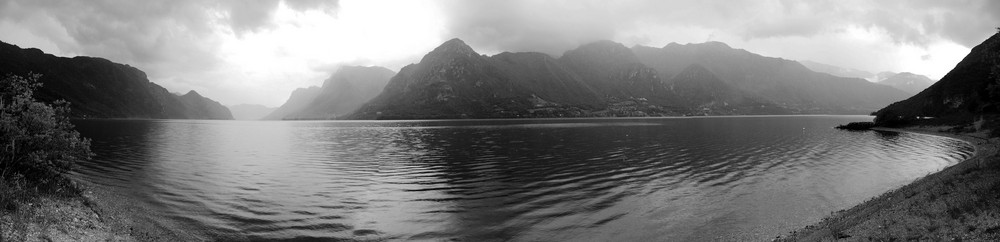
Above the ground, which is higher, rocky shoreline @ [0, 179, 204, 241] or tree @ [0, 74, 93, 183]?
tree @ [0, 74, 93, 183]

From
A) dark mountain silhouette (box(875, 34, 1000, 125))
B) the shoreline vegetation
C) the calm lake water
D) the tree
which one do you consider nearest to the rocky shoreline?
the calm lake water

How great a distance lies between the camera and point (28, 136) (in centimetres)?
2398

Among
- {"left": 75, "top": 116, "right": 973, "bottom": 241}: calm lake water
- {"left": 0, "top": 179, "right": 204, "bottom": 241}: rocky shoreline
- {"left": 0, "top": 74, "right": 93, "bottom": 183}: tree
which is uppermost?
{"left": 0, "top": 74, "right": 93, "bottom": 183}: tree

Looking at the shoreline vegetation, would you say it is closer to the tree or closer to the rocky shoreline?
the rocky shoreline

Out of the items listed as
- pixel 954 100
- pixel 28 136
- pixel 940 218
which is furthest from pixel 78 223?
pixel 954 100

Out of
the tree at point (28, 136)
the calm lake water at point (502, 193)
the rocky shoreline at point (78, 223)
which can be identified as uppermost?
the tree at point (28, 136)

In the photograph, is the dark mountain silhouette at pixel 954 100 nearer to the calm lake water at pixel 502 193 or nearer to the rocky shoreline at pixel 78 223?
the calm lake water at pixel 502 193

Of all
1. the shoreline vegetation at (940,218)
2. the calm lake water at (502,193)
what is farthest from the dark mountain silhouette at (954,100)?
the shoreline vegetation at (940,218)

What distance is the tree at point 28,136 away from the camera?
23500mm

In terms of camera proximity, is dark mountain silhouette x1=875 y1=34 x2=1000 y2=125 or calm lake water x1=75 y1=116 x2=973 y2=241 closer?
calm lake water x1=75 y1=116 x2=973 y2=241

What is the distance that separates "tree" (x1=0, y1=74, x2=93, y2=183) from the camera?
2350cm

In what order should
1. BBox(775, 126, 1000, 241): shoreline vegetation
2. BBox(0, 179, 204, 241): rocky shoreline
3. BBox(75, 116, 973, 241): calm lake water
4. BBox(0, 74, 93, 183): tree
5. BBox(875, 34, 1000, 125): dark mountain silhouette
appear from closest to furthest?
BBox(775, 126, 1000, 241): shoreline vegetation
BBox(0, 179, 204, 241): rocky shoreline
BBox(0, 74, 93, 183): tree
BBox(75, 116, 973, 241): calm lake water
BBox(875, 34, 1000, 125): dark mountain silhouette

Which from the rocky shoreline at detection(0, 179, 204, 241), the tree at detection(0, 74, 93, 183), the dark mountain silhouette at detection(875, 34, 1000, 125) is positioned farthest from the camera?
the dark mountain silhouette at detection(875, 34, 1000, 125)

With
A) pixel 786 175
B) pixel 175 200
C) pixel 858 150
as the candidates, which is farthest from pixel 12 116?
pixel 858 150
